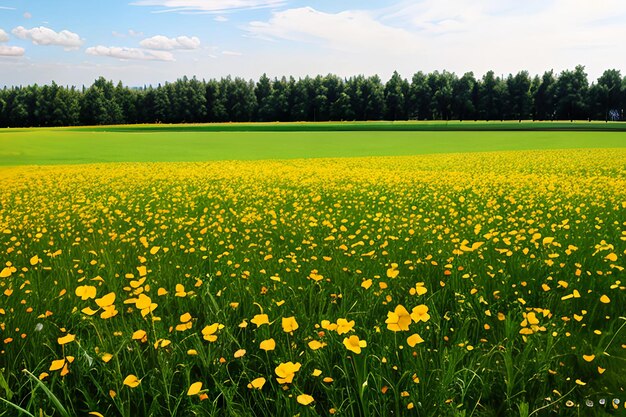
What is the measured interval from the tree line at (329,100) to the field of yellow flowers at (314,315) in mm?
101987

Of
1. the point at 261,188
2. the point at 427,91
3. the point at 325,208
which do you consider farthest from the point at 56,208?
the point at 427,91

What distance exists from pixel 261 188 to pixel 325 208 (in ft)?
12.7

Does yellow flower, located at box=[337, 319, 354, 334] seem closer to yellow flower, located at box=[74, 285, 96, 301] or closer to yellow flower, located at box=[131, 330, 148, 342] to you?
yellow flower, located at box=[131, 330, 148, 342]

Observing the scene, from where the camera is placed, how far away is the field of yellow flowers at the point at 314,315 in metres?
2.50

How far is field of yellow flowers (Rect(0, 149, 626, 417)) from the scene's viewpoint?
8.21ft

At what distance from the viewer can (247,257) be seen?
555 cm

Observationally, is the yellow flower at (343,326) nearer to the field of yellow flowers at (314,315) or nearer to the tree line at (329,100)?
the field of yellow flowers at (314,315)

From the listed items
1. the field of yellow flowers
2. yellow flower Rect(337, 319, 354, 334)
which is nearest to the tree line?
the field of yellow flowers

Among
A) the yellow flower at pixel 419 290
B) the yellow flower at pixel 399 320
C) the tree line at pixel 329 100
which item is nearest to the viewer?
the yellow flower at pixel 399 320

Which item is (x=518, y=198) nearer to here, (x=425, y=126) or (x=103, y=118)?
(x=425, y=126)

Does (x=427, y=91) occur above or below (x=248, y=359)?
above

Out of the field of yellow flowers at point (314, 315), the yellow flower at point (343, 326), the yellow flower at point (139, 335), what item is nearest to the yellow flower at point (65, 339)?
the field of yellow flowers at point (314, 315)

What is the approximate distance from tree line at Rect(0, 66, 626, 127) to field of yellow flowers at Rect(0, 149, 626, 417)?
102 metres

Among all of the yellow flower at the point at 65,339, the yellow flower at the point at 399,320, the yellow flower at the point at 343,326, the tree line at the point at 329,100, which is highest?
the tree line at the point at 329,100
